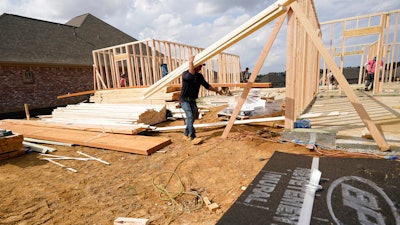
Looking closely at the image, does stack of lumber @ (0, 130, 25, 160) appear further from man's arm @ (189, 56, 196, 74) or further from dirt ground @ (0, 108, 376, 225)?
man's arm @ (189, 56, 196, 74)

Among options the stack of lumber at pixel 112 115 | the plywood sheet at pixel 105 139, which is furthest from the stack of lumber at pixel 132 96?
the plywood sheet at pixel 105 139

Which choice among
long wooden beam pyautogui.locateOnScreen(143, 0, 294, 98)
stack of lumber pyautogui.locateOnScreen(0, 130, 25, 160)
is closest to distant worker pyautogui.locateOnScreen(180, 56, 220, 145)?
long wooden beam pyautogui.locateOnScreen(143, 0, 294, 98)

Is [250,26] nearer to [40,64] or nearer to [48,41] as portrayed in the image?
[40,64]

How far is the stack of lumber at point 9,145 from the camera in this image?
4.45m

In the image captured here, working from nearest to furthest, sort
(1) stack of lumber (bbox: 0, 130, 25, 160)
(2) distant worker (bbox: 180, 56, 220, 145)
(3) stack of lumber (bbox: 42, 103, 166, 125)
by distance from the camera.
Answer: (1) stack of lumber (bbox: 0, 130, 25, 160)
(2) distant worker (bbox: 180, 56, 220, 145)
(3) stack of lumber (bbox: 42, 103, 166, 125)

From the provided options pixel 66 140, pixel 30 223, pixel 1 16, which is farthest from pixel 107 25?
pixel 30 223

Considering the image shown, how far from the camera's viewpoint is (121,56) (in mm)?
12094

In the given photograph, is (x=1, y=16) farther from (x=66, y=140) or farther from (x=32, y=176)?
(x=32, y=176)

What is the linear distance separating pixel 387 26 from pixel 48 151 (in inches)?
560

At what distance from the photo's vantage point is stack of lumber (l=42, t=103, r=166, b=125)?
21.4 ft

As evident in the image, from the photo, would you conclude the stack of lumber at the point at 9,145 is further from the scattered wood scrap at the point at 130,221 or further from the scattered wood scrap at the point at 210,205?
the scattered wood scrap at the point at 210,205

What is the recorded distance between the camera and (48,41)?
16.5 m

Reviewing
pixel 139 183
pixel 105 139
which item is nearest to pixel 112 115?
pixel 105 139

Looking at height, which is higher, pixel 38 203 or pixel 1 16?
pixel 1 16
